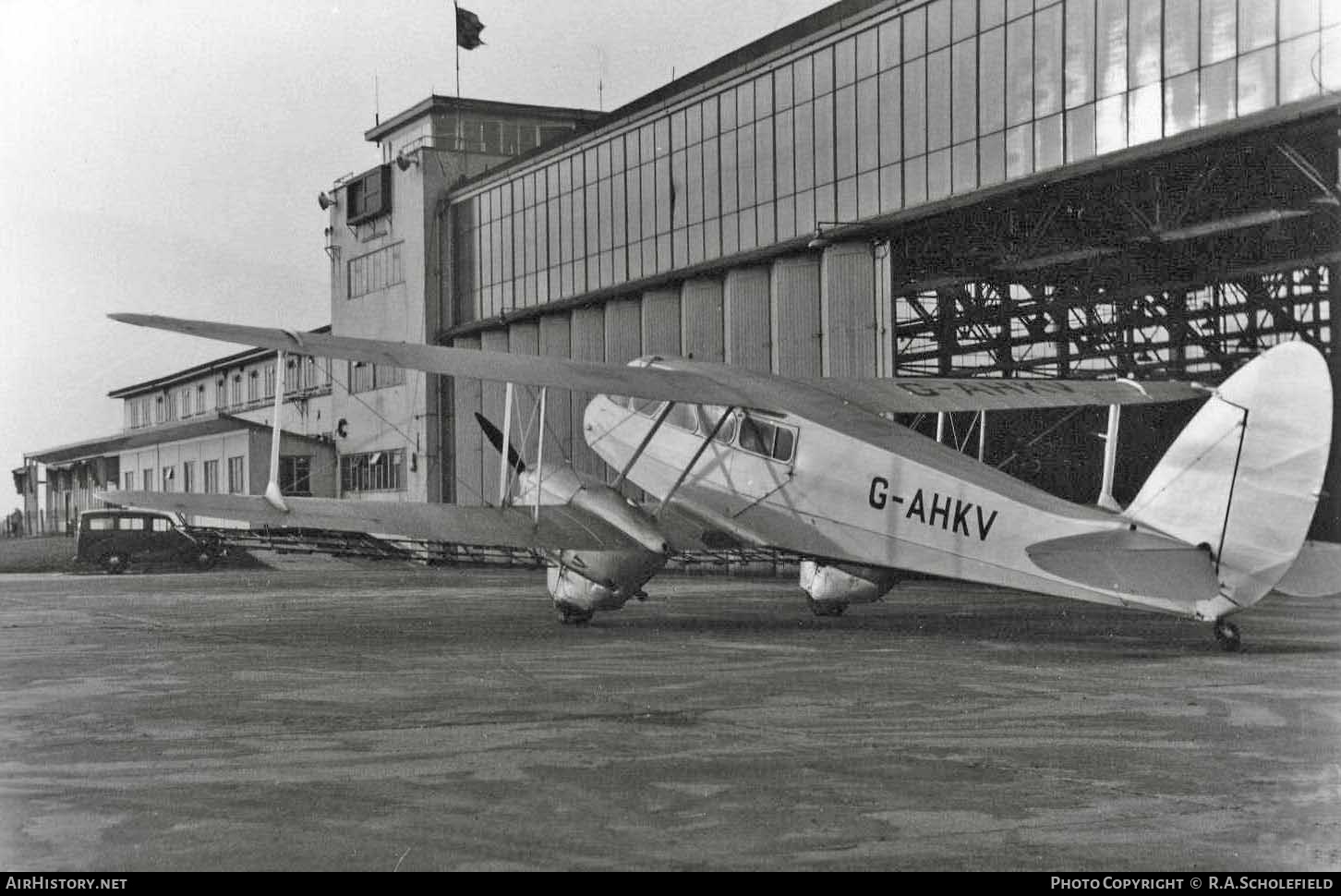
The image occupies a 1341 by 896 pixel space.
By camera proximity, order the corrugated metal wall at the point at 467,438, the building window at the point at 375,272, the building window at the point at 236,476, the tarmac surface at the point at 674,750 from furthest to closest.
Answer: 1. the building window at the point at 236,476
2. the building window at the point at 375,272
3. the corrugated metal wall at the point at 467,438
4. the tarmac surface at the point at 674,750

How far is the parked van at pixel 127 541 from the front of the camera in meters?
43.1

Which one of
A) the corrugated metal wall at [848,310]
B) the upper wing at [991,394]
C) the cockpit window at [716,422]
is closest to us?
the upper wing at [991,394]

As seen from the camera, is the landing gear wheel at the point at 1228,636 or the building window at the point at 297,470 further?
the building window at the point at 297,470

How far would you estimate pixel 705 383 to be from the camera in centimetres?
1697

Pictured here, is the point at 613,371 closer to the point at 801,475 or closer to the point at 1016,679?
the point at 801,475

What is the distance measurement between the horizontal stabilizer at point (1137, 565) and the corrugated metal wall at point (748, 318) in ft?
71.8

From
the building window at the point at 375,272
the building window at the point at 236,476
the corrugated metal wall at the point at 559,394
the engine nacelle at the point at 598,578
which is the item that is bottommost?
the engine nacelle at the point at 598,578

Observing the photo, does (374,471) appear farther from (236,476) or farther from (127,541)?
(127,541)

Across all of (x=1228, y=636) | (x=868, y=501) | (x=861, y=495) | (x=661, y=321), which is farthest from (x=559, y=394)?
(x=1228, y=636)

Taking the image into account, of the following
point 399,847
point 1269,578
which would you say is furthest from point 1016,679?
point 399,847

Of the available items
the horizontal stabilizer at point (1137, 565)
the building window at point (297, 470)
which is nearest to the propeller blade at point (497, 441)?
the horizontal stabilizer at point (1137, 565)

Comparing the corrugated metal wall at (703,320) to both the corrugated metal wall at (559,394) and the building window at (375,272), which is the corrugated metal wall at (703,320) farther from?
the building window at (375,272)

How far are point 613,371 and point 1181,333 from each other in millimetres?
25621

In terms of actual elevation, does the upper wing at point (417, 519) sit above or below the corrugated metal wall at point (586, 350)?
below
